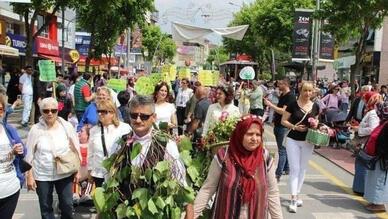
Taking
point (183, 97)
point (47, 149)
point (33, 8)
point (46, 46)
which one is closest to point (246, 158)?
point (47, 149)

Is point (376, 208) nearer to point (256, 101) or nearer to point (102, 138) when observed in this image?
point (102, 138)

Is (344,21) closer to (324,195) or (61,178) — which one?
(324,195)

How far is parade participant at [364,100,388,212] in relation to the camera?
693 cm

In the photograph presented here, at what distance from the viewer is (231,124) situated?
469 cm

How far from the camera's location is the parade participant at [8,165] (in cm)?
426

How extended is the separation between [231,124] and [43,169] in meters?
1.84

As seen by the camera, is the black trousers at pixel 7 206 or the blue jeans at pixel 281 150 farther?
the blue jeans at pixel 281 150

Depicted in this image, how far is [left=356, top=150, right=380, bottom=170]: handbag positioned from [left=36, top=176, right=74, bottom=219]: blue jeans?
4.00 metres

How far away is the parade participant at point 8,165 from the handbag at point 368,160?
15.2 feet

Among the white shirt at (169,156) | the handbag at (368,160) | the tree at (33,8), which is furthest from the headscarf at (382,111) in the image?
the tree at (33,8)

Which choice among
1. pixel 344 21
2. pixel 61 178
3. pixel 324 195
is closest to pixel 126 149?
pixel 61 178

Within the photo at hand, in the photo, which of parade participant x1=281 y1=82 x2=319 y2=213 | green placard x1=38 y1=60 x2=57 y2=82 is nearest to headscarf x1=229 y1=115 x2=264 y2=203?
parade participant x1=281 y1=82 x2=319 y2=213

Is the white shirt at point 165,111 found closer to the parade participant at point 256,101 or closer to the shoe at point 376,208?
the shoe at point 376,208

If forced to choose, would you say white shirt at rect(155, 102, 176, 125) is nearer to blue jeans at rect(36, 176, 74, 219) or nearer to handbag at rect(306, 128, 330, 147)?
handbag at rect(306, 128, 330, 147)
